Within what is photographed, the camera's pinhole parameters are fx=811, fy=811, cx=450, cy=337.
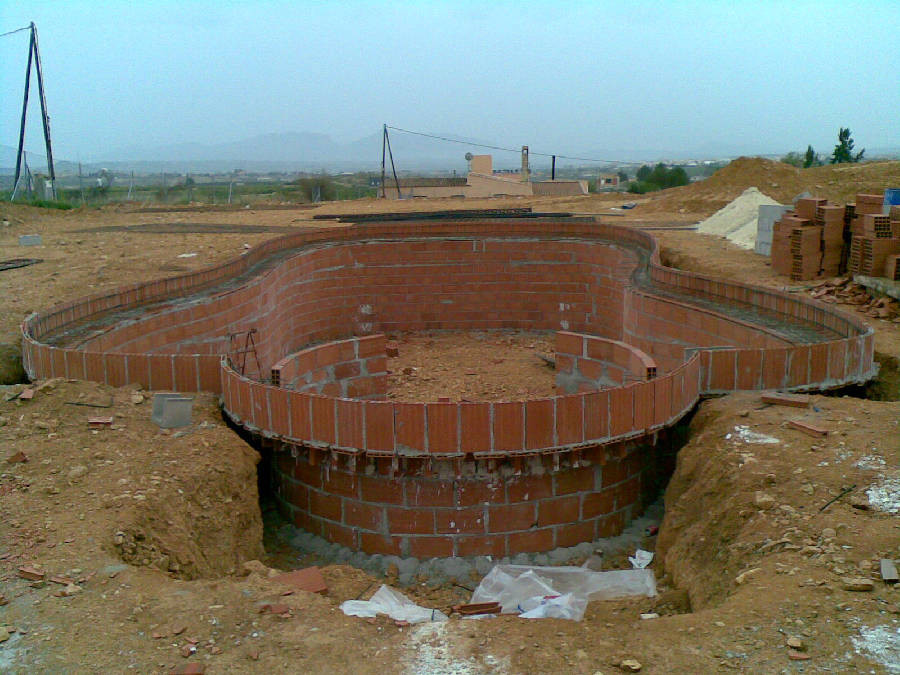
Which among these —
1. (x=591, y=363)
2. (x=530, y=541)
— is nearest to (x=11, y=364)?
(x=530, y=541)

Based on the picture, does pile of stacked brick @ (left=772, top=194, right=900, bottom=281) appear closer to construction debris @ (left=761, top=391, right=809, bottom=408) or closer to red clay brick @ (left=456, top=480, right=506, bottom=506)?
construction debris @ (left=761, top=391, right=809, bottom=408)

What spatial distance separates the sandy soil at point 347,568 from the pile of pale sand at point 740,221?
9.47 meters

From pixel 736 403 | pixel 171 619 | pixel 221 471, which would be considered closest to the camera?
pixel 171 619

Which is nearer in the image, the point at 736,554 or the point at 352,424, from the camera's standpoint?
the point at 736,554

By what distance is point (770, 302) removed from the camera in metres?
12.2

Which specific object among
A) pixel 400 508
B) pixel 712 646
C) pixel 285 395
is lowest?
pixel 400 508

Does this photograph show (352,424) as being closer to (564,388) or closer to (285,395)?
(285,395)

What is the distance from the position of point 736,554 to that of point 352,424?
3.75m

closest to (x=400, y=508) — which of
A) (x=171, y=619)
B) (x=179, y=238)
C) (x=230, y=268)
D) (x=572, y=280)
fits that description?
(x=171, y=619)

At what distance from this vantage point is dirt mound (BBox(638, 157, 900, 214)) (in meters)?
26.5

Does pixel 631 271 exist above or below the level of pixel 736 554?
above

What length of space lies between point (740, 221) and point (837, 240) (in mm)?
6829

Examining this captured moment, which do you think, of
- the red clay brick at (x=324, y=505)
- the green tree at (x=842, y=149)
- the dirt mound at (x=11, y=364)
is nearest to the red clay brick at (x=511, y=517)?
the red clay brick at (x=324, y=505)

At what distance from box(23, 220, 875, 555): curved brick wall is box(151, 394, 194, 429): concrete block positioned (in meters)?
0.64
